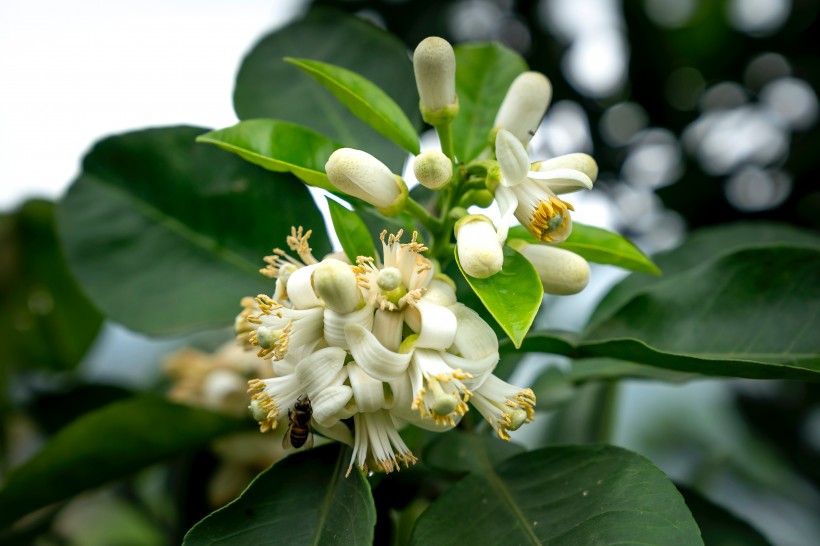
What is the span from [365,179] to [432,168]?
0.29 feet

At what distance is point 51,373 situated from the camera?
2.18 metres

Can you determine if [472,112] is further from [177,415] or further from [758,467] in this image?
[758,467]

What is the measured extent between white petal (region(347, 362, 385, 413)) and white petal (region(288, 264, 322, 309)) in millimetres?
100

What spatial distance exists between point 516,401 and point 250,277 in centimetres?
57

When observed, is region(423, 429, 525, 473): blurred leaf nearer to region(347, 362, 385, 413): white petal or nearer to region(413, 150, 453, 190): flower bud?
region(347, 362, 385, 413): white petal

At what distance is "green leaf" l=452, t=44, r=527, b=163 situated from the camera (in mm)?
1282

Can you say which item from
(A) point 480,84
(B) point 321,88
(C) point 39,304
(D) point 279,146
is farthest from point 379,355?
(C) point 39,304

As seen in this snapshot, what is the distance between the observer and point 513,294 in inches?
36.4

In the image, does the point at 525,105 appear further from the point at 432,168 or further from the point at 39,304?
the point at 39,304

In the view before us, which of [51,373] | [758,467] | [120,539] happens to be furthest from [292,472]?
[758,467]

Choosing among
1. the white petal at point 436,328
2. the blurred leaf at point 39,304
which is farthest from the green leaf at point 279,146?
the blurred leaf at point 39,304

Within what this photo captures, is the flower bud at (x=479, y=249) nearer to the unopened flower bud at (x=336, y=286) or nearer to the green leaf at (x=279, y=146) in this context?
the unopened flower bud at (x=336, y=286)

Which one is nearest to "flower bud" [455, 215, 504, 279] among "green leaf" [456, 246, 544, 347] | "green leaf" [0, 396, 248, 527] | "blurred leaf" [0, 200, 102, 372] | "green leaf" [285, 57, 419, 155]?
"green leaf" [456, 246, 544, 347]


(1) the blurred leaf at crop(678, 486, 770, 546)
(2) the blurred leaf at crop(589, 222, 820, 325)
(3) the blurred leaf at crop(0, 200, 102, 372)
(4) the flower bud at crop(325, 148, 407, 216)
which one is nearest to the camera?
(4) the flower bud at crop(325, 148, 407, 216)
